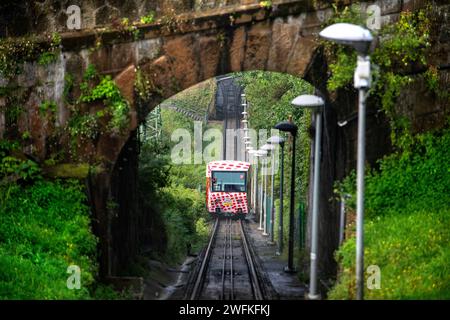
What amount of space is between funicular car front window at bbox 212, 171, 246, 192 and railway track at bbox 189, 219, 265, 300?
7214 millimetres

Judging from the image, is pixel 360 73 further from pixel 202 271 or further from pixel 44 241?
pixel 202 271

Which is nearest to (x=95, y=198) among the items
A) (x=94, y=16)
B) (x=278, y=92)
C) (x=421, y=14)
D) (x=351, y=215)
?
(x=94, y=16)

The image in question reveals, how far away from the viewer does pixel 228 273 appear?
26.8 m

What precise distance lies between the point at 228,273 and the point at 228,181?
2367cm

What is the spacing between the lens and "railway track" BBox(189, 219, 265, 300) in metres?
21.4

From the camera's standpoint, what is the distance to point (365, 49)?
13.0 m

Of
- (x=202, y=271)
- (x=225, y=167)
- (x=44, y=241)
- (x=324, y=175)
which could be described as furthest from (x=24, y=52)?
(x=225, y=167)

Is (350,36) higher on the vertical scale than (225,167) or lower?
higher

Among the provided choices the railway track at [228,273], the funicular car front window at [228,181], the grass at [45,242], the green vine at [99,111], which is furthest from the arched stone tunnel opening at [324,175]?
the funicular car front window at [228,181]

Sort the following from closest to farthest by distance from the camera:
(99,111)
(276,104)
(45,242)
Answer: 1. (45,242)
2. (99,111)
3. (276,104)

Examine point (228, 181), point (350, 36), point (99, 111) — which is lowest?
point (228, 181)

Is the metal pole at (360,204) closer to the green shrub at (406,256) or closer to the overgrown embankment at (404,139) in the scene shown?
the green shrub at (406,256)

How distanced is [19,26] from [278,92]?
1353 inches

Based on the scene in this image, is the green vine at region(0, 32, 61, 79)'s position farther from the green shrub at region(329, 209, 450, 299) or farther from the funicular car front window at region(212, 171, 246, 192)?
the funicular car front window at region(212, 171, 246, 192)
